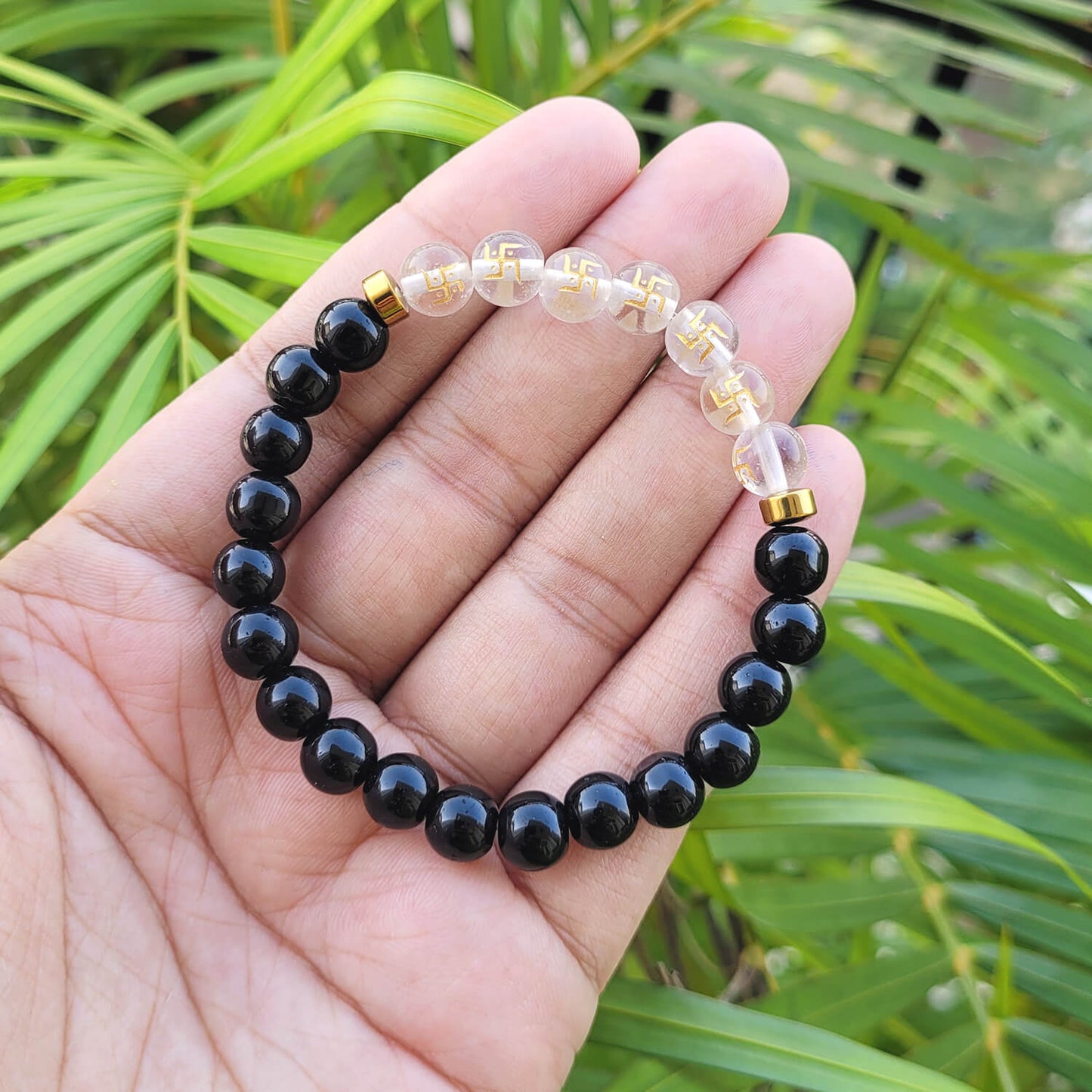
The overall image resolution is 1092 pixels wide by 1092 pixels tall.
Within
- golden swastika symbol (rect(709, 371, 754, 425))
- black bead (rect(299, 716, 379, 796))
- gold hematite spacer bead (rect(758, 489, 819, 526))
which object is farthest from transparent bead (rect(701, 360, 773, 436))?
black bead (rect(299, 716, 379, 796))

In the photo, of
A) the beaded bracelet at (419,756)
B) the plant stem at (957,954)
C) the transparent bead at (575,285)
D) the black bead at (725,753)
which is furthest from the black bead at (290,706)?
the plant stem at (957,954)

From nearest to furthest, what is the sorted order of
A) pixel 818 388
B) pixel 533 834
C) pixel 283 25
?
pixel 533 834
pixel 283 25
pixel 818 388

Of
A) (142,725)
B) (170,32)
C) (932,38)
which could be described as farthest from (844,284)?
(170,32)

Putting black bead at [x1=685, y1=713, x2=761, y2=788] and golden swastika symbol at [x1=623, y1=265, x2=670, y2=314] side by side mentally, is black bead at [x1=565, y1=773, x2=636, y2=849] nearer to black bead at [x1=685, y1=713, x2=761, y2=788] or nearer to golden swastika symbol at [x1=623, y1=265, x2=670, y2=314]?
black bead at [x1=685, y1=713, x2=761, y2=788]

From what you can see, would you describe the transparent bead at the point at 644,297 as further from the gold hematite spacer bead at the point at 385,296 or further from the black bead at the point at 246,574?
the black bead at the point at 246,574

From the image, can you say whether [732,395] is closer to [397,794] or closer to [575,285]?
[575,285]

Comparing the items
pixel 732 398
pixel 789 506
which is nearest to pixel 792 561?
pixel 789 506
